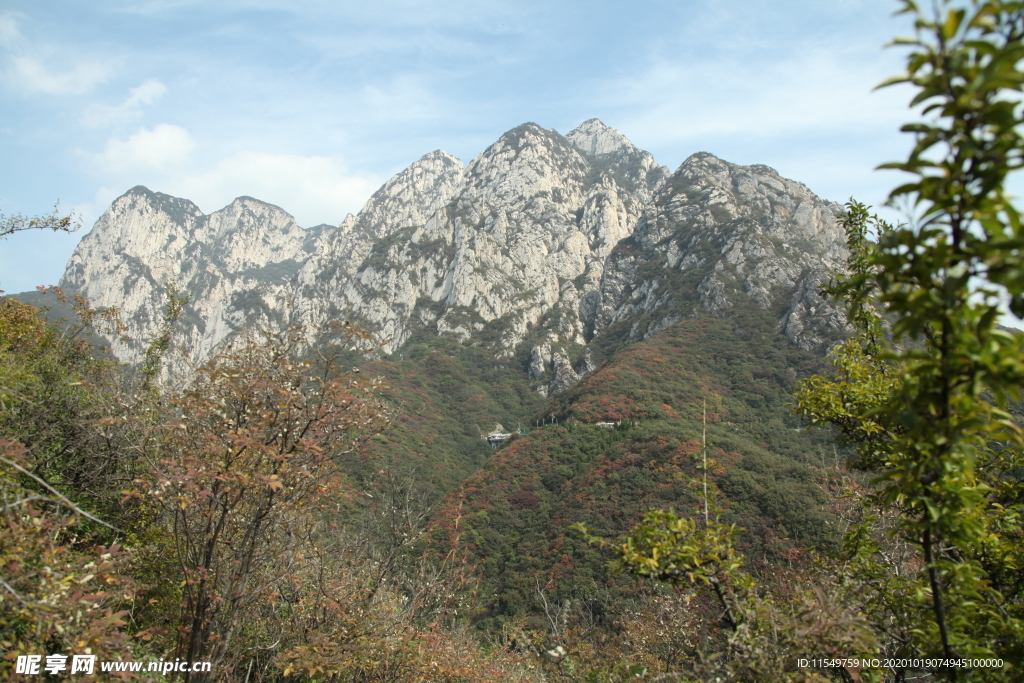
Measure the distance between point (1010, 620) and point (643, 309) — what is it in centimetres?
13222

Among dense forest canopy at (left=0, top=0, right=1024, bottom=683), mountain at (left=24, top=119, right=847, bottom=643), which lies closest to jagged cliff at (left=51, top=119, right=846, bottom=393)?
mountain at (left=24, top=119, right=847, bottom=643)

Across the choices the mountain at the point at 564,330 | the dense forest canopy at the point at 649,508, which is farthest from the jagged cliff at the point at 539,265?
the dense forest canopy at the point at 649,508

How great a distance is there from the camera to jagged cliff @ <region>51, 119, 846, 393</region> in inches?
4727

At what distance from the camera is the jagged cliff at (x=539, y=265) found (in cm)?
12006

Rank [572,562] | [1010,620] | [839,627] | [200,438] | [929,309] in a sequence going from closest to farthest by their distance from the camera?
[929,309], [839,627], [1010,620], [200,438], [572,562]

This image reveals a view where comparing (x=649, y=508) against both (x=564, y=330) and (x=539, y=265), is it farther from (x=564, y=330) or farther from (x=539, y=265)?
(x=539, y=265)

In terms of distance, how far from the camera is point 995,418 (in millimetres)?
2453

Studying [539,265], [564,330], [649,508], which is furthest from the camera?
[539,265]

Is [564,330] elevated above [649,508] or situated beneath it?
elevated above

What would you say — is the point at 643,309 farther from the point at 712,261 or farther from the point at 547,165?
the point at 547,165

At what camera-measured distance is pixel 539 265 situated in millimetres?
150750

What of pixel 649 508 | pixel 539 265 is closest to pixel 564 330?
pixel 539 265

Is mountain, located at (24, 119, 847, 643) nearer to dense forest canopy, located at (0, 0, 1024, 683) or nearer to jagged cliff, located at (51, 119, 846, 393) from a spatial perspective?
jagged cliff, located at (51, 119, 846, 393)

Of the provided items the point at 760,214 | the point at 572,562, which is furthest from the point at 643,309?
the point at 572,562
